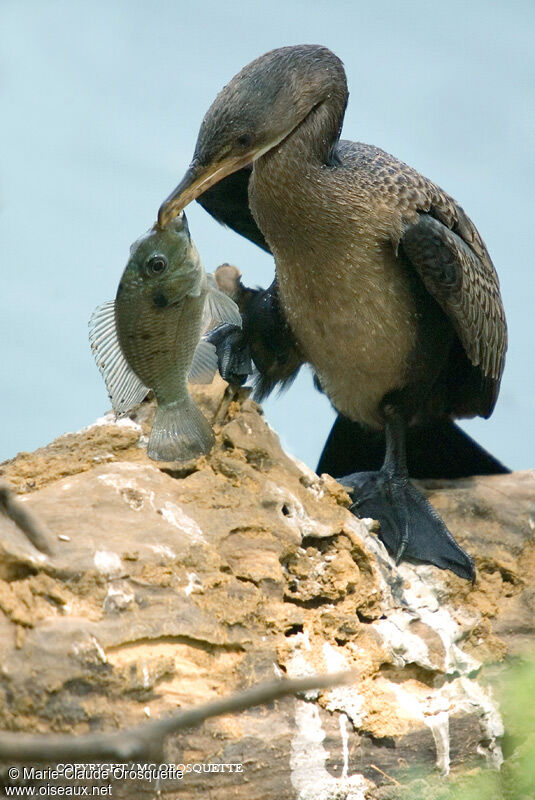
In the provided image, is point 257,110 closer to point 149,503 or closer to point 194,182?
point 194,182

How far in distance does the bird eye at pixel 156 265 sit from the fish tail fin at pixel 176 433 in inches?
17.1

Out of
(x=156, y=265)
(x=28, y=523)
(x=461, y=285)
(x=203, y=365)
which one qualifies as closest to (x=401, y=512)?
(x=461, y=285)

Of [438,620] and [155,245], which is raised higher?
[155,245]

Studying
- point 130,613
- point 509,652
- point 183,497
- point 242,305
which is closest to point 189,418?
point 183,497

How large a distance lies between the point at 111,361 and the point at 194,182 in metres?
0.63

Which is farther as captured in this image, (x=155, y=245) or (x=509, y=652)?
(x=509, y=652)

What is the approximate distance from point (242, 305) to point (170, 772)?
2.13 meters

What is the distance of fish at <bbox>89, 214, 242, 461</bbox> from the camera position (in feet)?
9.58

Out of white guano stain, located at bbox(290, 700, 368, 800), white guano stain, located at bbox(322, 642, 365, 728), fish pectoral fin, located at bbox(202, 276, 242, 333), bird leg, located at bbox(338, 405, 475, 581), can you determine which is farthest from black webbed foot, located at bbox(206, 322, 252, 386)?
white guano stain, located at bbox(290, 700, 368, 800)

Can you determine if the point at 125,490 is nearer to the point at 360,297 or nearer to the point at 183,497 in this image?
the point at 183,497

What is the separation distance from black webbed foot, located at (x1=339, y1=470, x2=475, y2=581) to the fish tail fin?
89cm

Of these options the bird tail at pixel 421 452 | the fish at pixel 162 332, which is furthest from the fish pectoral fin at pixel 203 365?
the bird tail at pixel 421 452

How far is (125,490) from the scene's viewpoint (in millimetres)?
2908

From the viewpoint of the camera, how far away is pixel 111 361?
10.7 feet
